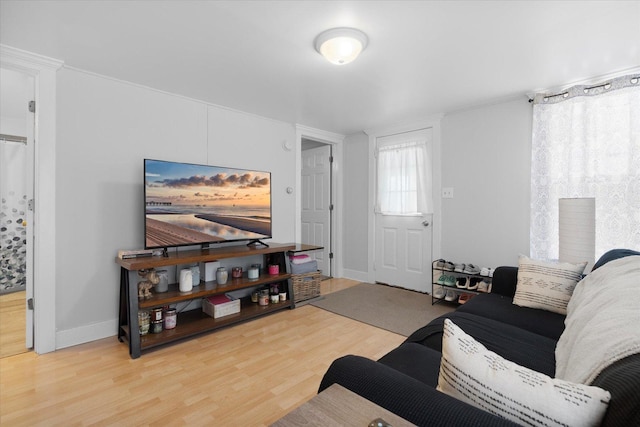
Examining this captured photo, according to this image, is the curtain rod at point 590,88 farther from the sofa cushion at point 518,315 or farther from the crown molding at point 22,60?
the crown molding at point 22,60

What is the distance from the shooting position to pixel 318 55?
2199mm

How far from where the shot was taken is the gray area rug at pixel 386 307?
287cm

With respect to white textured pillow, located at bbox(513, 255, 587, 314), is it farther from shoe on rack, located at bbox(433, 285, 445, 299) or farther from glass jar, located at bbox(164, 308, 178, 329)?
glass jar, located at bbox(164, 308, 178, 329)

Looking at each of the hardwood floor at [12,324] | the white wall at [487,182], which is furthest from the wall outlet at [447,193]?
the hardwood floor at [12,324]

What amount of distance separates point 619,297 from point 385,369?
0.87 meters

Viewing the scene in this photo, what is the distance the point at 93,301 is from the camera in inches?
98.6

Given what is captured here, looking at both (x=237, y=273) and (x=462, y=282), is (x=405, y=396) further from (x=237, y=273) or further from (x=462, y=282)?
(x=462, y=282)

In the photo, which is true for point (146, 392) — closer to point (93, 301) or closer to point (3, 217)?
point (93, 301)

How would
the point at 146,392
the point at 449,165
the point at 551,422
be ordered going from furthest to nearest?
the point at 449,165, the point at 146,392, the point at 551,422

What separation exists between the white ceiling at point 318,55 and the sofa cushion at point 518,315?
1.80m

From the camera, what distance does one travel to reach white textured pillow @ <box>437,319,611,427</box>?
23.0 inches

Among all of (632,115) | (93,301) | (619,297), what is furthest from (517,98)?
(93,301)

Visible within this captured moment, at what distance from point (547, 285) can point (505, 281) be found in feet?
1.09

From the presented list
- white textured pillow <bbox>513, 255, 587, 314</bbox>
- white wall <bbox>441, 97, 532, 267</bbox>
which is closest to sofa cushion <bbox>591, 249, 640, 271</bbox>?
white textured pillow <bbox>513, 255, 587, 314</bbox>
